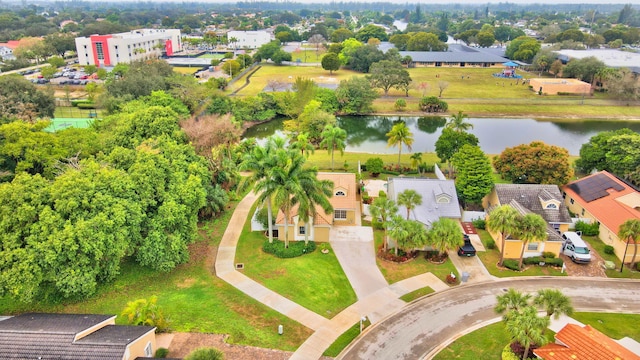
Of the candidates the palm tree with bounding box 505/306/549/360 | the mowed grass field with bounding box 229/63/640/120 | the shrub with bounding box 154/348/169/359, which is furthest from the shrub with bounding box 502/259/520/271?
the mowed grass field with bounding box 229/63/640/120

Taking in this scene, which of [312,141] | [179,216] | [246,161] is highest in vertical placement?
[246,161]

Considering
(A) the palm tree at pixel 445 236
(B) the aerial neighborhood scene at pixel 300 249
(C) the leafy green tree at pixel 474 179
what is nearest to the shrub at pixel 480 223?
(B) the aerial neighborhood scene at pixel 300 249

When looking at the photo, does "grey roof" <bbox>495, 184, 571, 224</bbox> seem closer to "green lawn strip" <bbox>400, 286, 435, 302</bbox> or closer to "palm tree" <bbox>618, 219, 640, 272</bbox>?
"palm tree" <bbox>618, 219, 640, 272</bbox>

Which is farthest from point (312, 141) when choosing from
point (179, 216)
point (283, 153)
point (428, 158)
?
point (179, 216)

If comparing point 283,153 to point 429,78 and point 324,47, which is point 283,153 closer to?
point 429,78

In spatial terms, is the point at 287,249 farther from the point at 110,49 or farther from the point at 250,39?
the point at 250,39
